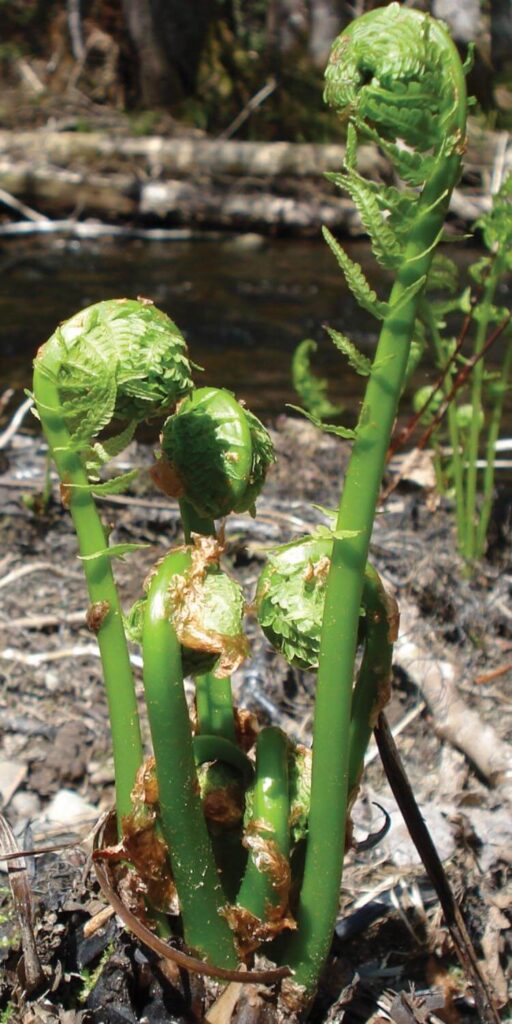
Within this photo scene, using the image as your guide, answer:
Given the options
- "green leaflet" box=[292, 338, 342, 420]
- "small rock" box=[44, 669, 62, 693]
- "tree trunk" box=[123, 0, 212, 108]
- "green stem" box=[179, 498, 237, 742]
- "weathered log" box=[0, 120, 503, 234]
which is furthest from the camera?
"tree trunk" box=[123, 0, 212, 108]

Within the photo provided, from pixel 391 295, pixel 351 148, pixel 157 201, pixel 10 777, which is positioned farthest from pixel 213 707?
pixel 157 201

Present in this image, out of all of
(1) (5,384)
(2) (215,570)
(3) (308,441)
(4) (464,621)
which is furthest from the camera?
(1) (5,384)

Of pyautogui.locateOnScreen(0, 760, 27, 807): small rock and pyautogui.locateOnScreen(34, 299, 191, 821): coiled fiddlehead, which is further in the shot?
pyautogui.locateOnScreen(0, 760, 27, 807): small rock

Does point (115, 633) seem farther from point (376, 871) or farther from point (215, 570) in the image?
point (376, 871)

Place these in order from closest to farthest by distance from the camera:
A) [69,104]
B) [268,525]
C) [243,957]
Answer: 1. [243,957]
2. [268,525]
3. [69,104]

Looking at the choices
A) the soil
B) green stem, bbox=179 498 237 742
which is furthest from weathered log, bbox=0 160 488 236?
green stem, bbox=179 498 237 742

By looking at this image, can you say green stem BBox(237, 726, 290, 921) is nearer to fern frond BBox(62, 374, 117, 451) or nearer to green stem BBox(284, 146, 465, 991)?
green stem BBox(284, 146, 465, 991)

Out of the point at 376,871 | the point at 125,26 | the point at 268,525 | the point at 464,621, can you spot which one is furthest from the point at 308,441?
the point at 125,26
